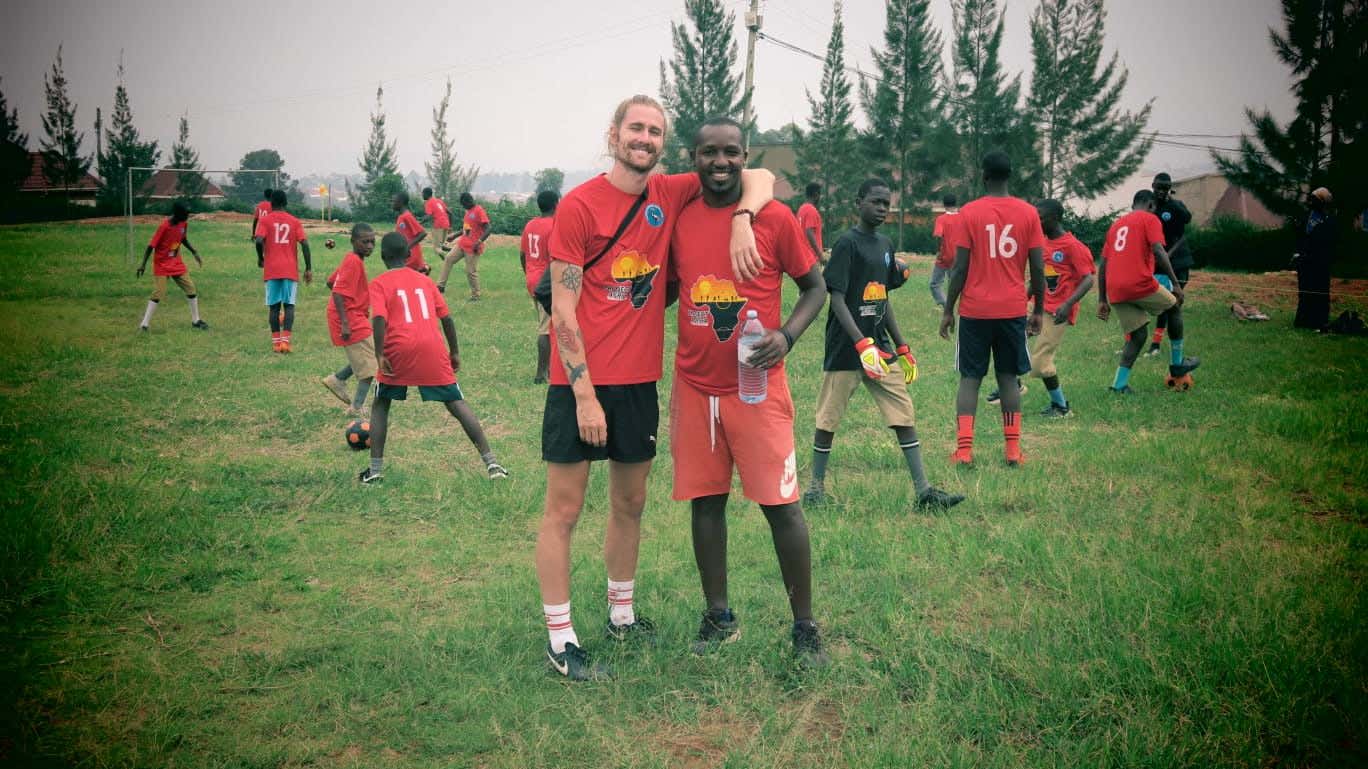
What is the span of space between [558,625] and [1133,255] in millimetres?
8502

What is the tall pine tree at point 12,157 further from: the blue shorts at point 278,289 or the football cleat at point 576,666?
the football cleat at point 576,666

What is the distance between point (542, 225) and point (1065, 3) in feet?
127

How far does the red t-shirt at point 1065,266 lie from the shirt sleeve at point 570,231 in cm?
760

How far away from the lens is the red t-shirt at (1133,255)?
9.85 m

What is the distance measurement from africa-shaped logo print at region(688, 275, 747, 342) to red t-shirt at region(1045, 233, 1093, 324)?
23.6 ft

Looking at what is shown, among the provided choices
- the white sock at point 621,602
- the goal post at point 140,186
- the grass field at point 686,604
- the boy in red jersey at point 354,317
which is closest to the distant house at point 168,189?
the goal post at point 140,186

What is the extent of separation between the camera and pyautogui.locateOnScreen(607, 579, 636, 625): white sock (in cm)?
421

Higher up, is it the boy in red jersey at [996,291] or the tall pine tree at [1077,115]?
the tall pine tree at [1077,115]

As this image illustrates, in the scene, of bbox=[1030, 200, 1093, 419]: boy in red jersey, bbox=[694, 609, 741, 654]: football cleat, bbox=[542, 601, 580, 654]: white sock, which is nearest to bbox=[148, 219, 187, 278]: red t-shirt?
bbox=[1030, 200, 1093, 419]: boy in red jersey

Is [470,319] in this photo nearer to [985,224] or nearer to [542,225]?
[542,225]

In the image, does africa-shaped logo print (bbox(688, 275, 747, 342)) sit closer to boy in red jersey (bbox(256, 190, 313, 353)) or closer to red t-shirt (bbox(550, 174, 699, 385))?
red t-shirt (bbox(550, 174, 699, 385))

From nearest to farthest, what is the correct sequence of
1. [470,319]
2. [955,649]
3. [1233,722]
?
[1233,722], [955,649], [470,319]

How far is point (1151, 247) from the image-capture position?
987 centimetres

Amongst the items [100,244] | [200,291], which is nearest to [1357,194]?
[200,291]
